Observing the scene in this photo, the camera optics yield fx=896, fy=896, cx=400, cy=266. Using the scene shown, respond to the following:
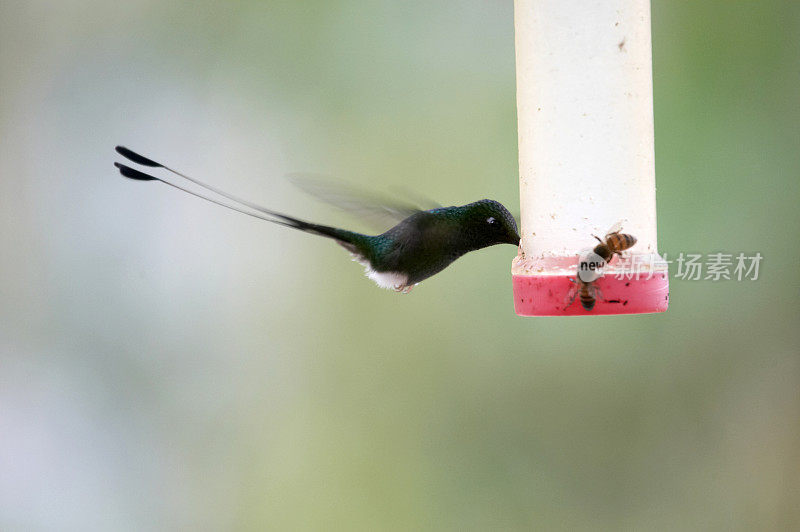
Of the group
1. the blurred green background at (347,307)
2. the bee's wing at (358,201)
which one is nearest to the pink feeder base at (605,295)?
the bee's wing at (358,201)

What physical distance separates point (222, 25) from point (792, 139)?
274cm

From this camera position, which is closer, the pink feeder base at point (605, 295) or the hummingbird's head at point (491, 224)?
the pink feeder base at point (605, 295)

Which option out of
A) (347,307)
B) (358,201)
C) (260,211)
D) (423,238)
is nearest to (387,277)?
(423,238)

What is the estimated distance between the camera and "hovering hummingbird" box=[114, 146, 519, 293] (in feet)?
7.12

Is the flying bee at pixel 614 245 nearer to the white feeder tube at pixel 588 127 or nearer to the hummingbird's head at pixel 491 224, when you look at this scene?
the white feeder tube at pixel 588 127

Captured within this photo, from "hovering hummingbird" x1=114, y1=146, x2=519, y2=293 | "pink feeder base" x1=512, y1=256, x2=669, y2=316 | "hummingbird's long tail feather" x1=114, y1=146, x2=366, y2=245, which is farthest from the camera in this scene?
"hovering hummingbird" x1=114, y1=146, x2=519, y2=293

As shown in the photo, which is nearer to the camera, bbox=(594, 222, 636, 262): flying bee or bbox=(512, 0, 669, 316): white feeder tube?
bbox=(594, 222, 636, 262): flying bee

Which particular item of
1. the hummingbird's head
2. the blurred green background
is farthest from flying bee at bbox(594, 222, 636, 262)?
the blurred green background

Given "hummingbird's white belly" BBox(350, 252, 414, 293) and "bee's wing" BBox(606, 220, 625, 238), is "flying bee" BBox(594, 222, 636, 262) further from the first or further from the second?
"hummingbird's white belly" BBox(350, 252, 414, 293)

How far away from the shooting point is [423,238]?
226 centimetres

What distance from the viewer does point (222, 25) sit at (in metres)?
4.30

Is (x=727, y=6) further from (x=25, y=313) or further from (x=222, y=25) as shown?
(x=25, y=313)

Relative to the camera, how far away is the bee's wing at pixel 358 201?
1.89 metres

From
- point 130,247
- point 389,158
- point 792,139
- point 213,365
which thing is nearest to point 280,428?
point 213,365
